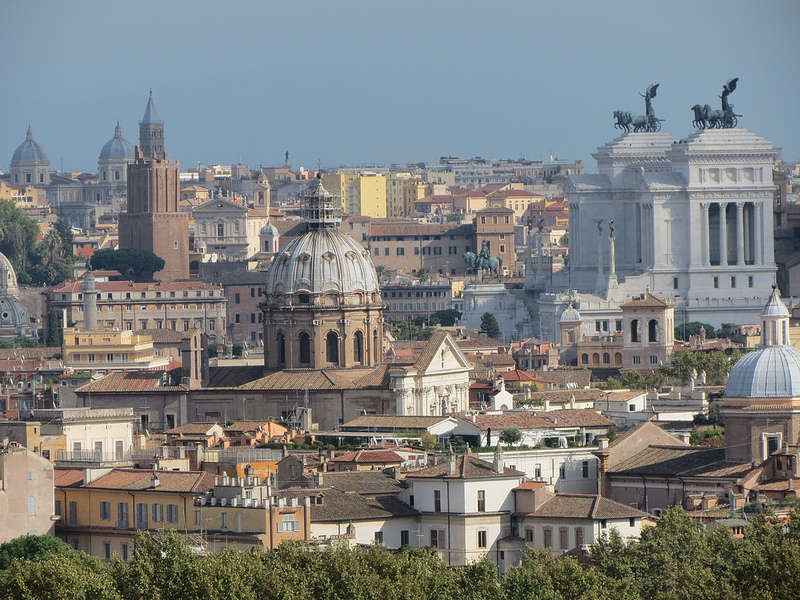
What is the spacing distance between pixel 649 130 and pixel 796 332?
45.8 meters

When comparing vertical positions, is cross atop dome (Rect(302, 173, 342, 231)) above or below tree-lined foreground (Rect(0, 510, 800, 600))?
above

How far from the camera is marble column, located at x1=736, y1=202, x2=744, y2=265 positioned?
172m

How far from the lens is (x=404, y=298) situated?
18950cm

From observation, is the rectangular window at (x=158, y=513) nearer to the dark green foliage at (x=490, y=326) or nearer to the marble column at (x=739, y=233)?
the dark green foliage at (x=490, y=326)

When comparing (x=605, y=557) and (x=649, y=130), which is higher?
(x=649, y=130)

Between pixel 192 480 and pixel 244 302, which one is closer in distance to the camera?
pixel 192 480

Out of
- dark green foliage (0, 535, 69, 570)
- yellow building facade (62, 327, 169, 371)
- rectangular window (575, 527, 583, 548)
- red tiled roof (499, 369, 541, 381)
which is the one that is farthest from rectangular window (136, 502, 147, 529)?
yellow building facade (62, 327, 169, 371)

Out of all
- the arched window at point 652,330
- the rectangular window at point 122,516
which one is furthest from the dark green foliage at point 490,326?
the rectangular window at point 122,516

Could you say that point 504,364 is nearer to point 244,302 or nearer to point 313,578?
point 244,302

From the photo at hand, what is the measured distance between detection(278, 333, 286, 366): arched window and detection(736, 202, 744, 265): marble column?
215 ft

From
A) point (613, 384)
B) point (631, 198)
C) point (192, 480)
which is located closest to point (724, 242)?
point (631, 198)

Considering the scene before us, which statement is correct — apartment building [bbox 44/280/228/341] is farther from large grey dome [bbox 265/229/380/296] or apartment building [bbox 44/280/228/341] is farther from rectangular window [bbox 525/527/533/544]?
rectangular window [bbox 525/527/533/544]

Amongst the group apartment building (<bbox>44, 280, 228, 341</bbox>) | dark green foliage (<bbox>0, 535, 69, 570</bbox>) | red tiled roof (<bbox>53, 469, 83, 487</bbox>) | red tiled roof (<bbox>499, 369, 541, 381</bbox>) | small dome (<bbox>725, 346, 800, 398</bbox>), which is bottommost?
dark green foliage (<bbox>0, 535, 69, 570</bbox>)

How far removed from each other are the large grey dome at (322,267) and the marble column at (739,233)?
64.1m
